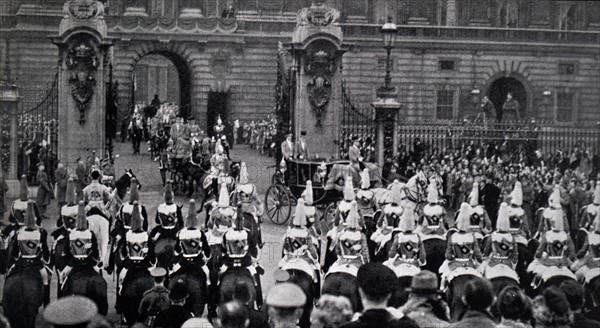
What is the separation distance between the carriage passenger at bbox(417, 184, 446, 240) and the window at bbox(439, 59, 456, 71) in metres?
32.1

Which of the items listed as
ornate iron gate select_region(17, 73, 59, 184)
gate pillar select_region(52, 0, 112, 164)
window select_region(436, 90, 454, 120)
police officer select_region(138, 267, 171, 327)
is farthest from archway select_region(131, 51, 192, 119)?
police officer select_region(138, 267, 171, 327)

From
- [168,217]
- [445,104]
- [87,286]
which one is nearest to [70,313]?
[87,286]

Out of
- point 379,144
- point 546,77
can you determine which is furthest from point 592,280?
point 546,77

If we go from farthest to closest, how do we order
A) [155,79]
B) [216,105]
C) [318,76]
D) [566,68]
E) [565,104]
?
1. [155,79]
2. [565,104]
3. [566,68]
4. [216,105]
5. [318,76]

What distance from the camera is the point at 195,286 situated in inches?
448

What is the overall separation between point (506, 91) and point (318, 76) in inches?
1024

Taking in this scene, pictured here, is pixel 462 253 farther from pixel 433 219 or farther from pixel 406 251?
pixel 433 219

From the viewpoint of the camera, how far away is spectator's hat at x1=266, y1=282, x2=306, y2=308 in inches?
279

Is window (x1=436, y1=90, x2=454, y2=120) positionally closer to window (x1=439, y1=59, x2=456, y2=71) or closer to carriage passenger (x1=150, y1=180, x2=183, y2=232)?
window (x1=439, y1=59, x2=456, y2=71)

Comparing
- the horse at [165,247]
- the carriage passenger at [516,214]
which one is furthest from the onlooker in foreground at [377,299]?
the carriage passenger at [516,214]

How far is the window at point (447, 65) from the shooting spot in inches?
1759

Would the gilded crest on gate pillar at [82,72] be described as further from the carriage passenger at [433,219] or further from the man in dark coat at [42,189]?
the carriage passenger at [433,219]

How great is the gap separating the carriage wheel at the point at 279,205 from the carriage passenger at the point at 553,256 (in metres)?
9.21

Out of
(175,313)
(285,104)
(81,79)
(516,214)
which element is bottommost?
(175,313)
